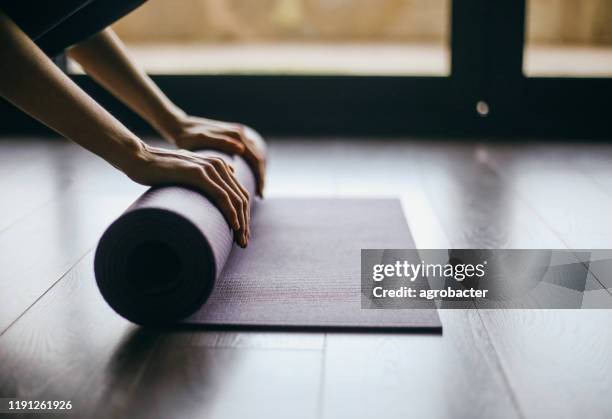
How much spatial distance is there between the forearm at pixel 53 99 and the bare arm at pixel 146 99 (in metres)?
0.44

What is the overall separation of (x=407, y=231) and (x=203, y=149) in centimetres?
50

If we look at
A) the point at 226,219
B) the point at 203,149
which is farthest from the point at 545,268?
the point at 203,149

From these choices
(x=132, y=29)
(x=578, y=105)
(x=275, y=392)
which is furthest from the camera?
A: (x=132, y=29)

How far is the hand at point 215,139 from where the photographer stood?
1672 millimetres

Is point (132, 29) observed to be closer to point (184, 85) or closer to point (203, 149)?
point (184, 85)

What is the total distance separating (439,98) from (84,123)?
1935 millimetres

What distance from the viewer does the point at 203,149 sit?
1.67 m

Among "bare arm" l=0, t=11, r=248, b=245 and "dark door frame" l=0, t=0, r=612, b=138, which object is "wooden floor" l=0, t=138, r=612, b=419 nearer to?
"bare arm" l=0, t=11, r=248, b=245

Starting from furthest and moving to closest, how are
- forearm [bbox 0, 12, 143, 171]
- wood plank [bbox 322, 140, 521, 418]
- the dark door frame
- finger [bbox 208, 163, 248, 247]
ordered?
1. the dark door frame
2. finger [bbox 208, 163, 248, 247]
3. forearm [bbox 0, 12, 143, 171]
4. wood plank [bbox 322, 140, 521, 418]

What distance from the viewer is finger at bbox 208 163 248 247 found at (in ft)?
4.25

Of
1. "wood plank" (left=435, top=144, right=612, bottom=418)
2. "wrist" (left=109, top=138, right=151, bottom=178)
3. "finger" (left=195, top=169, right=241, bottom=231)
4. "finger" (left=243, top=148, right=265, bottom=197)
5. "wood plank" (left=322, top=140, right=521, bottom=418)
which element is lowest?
"wood plank" (left=435, top=144, right=612, bottom=418)

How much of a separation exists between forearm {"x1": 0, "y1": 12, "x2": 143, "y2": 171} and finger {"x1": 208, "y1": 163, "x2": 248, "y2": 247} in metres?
0.14

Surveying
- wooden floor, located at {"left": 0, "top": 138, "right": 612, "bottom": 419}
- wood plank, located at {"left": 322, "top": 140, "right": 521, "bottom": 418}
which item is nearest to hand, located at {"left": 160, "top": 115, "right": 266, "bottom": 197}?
wooden floor, located at {"left": 0, "top": 138, "right": 612, "bottom": 419}

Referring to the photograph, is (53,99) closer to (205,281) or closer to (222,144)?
(205,281)
